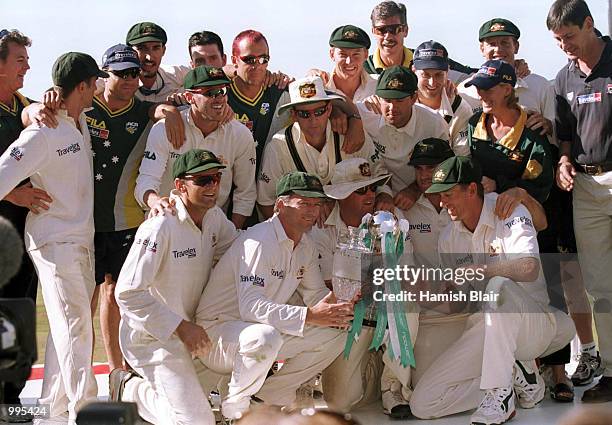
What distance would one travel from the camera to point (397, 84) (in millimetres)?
6348

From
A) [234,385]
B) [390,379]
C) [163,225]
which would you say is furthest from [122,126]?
[390,379]

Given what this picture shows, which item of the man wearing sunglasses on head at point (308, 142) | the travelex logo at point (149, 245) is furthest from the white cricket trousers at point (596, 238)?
Result: the travelex logo at point (149, 245)

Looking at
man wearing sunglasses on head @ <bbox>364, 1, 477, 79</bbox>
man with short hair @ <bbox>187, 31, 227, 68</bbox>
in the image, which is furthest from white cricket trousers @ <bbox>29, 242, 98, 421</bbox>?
man wearing sunglasses on head @ <bbox>364, 1, 477, 79</bbox>

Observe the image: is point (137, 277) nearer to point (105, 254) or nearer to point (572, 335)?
point (105, 254)

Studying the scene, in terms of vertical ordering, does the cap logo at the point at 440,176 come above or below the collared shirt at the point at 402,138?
below

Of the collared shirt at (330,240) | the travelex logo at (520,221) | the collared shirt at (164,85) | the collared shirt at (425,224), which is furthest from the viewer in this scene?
the collared shirt at (164,85)

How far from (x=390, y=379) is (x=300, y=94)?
181 centimetres

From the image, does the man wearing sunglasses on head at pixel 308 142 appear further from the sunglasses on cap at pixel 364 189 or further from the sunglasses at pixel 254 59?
the sunglasses at pixel 254 59

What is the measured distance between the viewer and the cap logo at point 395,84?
6.33 metres

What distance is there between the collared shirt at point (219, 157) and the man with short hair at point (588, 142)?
6.48 feet

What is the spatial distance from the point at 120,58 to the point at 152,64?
61cm

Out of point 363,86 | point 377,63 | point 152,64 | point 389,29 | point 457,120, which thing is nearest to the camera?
point 457,120

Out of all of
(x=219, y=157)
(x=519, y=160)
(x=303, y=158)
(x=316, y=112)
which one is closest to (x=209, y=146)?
(x=219, y=157)

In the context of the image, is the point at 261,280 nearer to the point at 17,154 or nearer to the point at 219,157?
the point at 219,157
